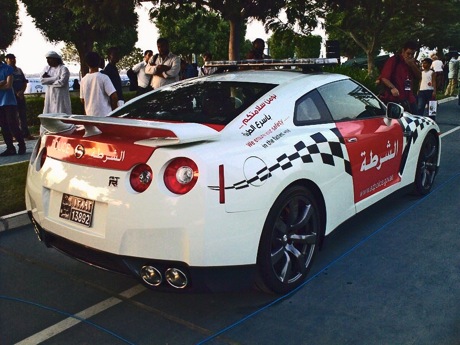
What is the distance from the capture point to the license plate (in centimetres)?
304

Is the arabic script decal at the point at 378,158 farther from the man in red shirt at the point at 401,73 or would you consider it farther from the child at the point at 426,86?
the child at the point at 426,86

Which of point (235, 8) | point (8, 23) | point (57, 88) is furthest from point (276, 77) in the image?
point (8, 23)

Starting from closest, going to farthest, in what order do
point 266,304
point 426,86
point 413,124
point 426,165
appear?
point 266,304 < point 413,124 < point 426,165 < point 426,86

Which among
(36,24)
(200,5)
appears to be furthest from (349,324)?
(36,24)

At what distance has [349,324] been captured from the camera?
10.0 feet

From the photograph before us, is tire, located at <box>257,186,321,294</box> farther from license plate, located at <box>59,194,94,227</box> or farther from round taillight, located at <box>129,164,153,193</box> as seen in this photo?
license plate, located at <box>59,194,94,227</box>

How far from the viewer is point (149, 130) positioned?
2.94 m

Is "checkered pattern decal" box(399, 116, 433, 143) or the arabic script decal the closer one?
the arabic script decal

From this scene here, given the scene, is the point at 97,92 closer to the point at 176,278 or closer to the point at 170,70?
the point at 170,70

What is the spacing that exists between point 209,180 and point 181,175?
159 millimetres

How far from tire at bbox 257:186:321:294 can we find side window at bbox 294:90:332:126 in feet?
1.85

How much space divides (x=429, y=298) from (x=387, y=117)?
191 centimetres

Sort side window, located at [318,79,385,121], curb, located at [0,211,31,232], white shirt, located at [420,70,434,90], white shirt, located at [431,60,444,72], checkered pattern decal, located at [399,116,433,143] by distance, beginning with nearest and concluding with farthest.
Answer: side window, located at [318,79,385,121] → curb, located at [0,211,31,232] → checkered pattern decal, located at [399,116,433,143] → white shirt, located at [420,70,434,90] → white shirt, located at [431,60,444,72]

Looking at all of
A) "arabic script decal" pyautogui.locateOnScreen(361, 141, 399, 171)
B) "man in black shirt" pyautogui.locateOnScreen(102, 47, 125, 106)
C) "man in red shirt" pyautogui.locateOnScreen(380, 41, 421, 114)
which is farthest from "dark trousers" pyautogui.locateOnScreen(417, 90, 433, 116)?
"arabic script decal" pyautogui.locateOnScreen(361, 141, 399, 171)
